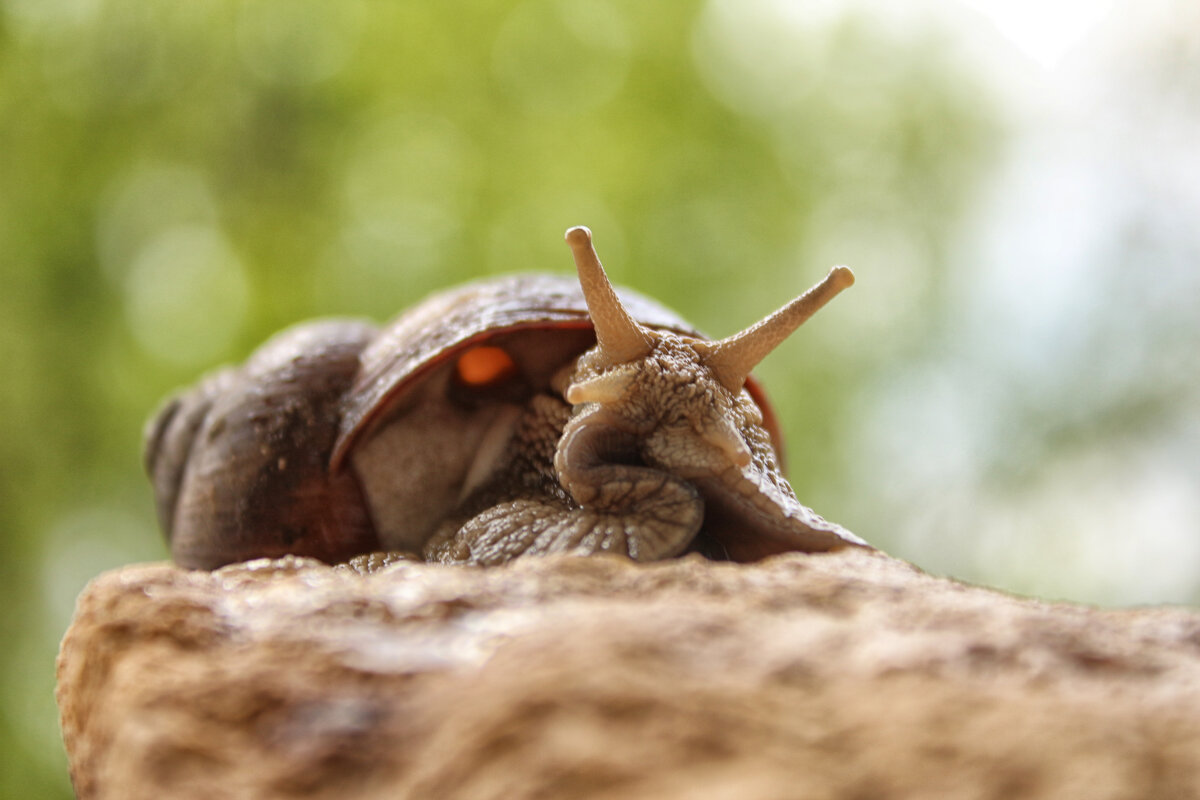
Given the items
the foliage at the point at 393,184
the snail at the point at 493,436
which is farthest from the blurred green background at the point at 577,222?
the snail at the point at 493,436

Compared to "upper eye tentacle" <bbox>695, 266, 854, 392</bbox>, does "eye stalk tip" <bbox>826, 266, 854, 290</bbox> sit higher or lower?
higher

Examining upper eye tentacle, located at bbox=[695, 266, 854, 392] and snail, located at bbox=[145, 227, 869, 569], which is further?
upper eye tentacle, located at bbox=[695, 266, 854, 392]

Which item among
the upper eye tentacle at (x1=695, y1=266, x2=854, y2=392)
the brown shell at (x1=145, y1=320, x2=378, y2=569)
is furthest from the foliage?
the upper eye tentacle at (x1=695, y1=266, x2=854, y2=392)

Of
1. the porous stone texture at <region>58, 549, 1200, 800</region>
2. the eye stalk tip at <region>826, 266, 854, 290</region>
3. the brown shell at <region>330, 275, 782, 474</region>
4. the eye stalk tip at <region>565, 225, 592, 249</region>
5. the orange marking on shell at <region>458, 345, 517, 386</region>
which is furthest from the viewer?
the orange marking on shell at <region>458, 345, 517, 386</region>

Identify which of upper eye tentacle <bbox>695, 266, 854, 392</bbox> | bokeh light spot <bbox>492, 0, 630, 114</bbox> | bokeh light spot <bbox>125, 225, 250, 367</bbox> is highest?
bokeh light spot <bbox>492, 0, 630, 114</bbox>

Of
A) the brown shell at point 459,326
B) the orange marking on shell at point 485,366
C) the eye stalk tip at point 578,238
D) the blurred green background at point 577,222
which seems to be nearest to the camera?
the eye stalk tip at point 578,238

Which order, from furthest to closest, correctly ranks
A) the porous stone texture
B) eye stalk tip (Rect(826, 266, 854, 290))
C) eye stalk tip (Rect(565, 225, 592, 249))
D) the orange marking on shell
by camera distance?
the orange marking on shell → eye stalk tip (Rect(826, 266, 854, 290)) → eye stalk tip (Rect(565, 225, 592, 249)) → the porous stone texture

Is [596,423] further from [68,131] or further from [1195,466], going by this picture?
[68,131]

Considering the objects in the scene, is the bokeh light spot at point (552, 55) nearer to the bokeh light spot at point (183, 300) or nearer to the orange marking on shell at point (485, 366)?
the bokeh light spot at point (183, 300)

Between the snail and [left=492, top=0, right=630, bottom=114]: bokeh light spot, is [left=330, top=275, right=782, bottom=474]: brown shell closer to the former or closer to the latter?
the snail
